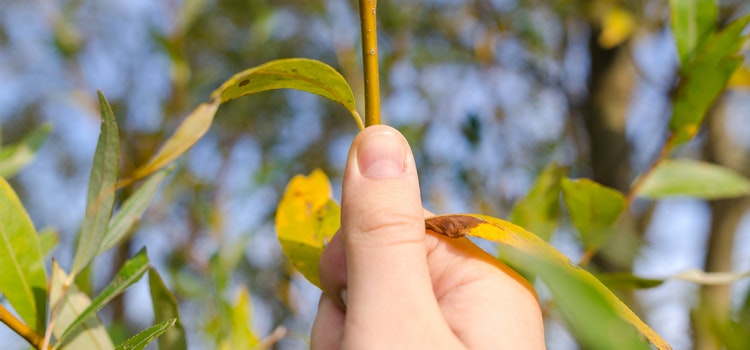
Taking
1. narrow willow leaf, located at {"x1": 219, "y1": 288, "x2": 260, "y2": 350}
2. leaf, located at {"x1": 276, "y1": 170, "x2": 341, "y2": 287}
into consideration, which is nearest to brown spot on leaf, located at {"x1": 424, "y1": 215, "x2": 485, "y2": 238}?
leaf, located at {"x1": 276, "y1": 170, "x2": 341, "y2": 287}

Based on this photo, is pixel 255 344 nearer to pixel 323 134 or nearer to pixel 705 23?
pixel 705 23

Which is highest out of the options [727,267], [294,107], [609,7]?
[609,7]

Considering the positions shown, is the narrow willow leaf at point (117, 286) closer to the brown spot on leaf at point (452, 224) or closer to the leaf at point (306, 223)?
the leaf at point (306, 223)

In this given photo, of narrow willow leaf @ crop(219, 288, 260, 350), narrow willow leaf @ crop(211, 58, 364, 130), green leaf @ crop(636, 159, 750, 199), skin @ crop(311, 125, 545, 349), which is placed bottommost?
narrow willow leaf @ crop(219, 288, 260, 350)

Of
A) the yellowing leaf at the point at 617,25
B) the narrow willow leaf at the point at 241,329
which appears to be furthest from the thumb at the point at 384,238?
the yellowing leaf at the point at 617,25

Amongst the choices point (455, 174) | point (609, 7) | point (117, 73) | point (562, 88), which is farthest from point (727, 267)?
point (117, 73)

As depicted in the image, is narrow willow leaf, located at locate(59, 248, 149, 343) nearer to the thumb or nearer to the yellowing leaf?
the thumb
